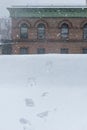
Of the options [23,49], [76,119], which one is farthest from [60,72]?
[23,49]

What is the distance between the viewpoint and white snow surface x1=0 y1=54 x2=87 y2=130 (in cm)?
179

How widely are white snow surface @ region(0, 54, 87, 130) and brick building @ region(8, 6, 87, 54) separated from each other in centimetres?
2103

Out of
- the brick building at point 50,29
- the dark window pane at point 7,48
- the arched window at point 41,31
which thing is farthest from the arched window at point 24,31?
the dark window pane at point 7,48

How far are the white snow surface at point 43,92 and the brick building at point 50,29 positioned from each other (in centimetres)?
2103

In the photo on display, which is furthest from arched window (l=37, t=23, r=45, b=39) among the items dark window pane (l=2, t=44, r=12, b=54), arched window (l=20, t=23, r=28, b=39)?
dark window pane (l=2, t=44, r=12, b=54)

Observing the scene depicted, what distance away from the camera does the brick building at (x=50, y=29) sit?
2316 centimetres

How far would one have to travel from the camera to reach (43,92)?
188 centimetres

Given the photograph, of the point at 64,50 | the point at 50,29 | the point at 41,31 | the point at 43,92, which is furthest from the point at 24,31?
the point at 43,92

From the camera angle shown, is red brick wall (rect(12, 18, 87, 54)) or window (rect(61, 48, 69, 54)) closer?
window (rect(61, 48, 69, 54))

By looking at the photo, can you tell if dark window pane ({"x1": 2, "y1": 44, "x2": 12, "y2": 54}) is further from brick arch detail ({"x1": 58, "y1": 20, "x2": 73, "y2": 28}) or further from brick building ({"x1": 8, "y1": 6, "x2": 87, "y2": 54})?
brick arch detail ({"x1": 58, "y1": 20, "x2": 73, "y2": 28})

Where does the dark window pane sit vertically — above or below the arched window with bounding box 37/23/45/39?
below

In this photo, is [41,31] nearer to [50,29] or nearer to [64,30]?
[50,29]

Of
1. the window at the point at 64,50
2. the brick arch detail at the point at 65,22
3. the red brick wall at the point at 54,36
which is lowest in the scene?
the window at the point at 64,50

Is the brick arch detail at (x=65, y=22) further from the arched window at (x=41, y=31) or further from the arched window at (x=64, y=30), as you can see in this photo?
the arched window at (x=41, y=31)
